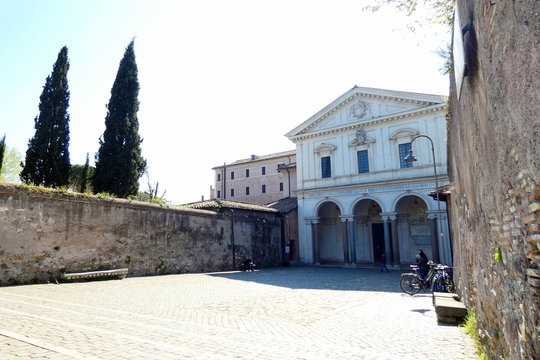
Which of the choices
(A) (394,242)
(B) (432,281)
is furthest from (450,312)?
(A) (394,242)

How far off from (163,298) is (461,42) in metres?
9.48

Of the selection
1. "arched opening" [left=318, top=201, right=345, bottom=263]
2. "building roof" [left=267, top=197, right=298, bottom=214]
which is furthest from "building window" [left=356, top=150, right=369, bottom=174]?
"building roof" [left=267, top=197, right=298, bottom=214]

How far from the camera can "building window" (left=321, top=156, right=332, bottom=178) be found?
92.0 ft

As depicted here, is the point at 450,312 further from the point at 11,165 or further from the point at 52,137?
the point at 11,165

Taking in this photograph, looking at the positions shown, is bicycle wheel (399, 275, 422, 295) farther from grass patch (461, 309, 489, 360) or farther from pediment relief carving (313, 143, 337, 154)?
pediment relief carving (313, 143, 337, 154)

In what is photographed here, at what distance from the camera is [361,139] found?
26375 mm

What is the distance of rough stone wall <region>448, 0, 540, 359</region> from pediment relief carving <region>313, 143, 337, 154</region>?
23.2 metres

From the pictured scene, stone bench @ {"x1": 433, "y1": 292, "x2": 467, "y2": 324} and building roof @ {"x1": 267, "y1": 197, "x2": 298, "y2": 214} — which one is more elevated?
building roof @ {"x1": 267, "y1": 197, "x2": 298, "y2": 214}

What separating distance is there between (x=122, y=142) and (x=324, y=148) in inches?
601

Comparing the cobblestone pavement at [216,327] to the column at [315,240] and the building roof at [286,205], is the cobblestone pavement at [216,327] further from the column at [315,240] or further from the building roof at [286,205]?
the building roof at [286,205]

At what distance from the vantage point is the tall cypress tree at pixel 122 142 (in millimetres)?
21031

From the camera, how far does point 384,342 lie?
574cm

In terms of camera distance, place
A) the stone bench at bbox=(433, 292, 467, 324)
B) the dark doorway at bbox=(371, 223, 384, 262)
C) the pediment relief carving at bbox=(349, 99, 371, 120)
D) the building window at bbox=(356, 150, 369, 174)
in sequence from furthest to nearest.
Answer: the dark doorway at bbox=(371, 223, 384, 262) → the pediment relief carving at bbox=(349, 99, 371, 120) → the building window at bbox=(356, 150, 369, 174) → the stone bench at bbox=(433, 292, 467, 324)

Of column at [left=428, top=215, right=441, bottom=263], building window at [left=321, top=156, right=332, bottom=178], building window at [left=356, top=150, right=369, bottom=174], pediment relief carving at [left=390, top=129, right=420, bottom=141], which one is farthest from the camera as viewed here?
building window at [left=321, top=156, right=332, bottom=178]
